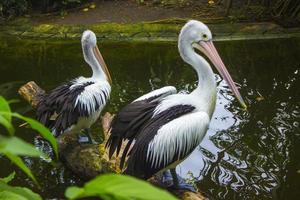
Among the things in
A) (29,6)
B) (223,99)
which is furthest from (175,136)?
(29,6)

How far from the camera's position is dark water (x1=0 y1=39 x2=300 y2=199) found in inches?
173

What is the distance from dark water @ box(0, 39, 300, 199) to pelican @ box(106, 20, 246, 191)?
3.40 ft

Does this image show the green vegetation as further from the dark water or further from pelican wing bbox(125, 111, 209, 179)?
pelican wing bbox(125, 111, 209, 179)

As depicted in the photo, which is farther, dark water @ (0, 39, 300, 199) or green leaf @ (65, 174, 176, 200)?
dark water @ (0, 39, 300, 199)

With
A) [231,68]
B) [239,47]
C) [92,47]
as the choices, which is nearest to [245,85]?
[231,68]

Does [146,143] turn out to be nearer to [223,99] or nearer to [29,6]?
[223,99]

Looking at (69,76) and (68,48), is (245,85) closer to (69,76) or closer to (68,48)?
(69,76)

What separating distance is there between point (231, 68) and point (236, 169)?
2998mm

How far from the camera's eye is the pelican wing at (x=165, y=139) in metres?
3.19

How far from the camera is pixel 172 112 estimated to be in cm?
332

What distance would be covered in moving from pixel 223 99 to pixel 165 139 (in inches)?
121

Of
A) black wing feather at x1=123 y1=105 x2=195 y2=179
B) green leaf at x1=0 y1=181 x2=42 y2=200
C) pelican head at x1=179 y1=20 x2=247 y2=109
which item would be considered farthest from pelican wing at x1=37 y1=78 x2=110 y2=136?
green leaf at x1=0 y1=181 x2=42 y2=200

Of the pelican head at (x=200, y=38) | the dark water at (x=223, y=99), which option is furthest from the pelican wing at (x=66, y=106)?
the pelican head at (x=200, y=38)

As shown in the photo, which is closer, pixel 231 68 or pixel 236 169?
pixel 236 169
